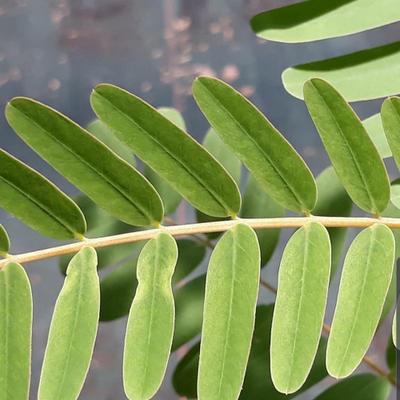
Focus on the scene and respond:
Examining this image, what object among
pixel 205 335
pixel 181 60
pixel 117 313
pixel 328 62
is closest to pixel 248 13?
pixel 181 60

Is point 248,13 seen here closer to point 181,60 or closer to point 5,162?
point 181,60

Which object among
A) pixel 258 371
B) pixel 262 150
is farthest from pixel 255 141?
pixel 258 371

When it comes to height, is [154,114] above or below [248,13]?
below

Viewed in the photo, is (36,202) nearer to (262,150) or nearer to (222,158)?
(262,150)

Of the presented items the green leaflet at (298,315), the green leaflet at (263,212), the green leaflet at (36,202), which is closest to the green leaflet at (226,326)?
the green leaflet at (298,315)

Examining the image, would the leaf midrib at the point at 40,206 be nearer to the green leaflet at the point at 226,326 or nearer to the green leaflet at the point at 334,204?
the green leaflet at the point at 226,326
